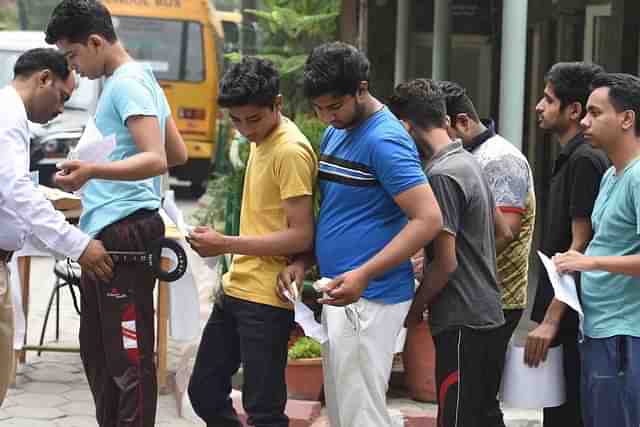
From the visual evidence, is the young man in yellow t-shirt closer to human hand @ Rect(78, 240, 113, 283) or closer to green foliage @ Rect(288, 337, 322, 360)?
human hand @ Rect(78, 240, 113, 283)

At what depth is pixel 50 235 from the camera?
440 cm

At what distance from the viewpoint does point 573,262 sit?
13.3 ft

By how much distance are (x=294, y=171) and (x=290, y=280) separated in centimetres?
40

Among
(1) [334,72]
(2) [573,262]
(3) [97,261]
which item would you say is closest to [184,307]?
(3) [97,261]

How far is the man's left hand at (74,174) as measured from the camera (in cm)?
429

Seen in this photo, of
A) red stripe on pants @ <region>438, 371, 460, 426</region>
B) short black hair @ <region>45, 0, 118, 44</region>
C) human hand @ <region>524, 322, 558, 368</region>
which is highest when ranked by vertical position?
short black hair @ <region>45, 0, 118, 44</region>

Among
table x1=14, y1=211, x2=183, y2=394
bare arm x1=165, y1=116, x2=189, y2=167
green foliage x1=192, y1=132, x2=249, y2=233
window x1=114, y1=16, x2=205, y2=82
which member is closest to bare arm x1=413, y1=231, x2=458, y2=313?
bare arm x1=165, y1=116, x2=189, y2=167

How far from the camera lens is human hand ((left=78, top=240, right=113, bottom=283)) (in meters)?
4.44

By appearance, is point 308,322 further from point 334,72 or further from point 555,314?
point 555,314

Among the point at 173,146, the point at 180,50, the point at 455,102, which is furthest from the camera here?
the point at 180,50

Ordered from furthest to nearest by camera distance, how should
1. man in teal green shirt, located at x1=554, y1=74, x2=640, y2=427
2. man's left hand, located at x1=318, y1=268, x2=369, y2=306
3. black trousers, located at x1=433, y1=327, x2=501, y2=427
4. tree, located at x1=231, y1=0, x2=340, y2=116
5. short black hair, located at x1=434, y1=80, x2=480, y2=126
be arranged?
tree, located at x1=231, y1=0, x2=340, y2=116, short black hair, located at x1=434, y1=80, x2=480, y2=126, black trousers, located at x1=433, y1=327, x2=501, y2=427, man in teal green shirt, located at x1=554, y1=74, x2=640, y2=427, man's left hand, located at x1=318, y1=268, x2=369, y2=306

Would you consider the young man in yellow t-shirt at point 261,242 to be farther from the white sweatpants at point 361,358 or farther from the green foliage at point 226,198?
the green foliage at point 226,198

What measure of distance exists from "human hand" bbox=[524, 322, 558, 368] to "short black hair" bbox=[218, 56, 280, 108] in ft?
4.35

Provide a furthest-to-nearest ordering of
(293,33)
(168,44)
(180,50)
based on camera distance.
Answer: (168,44) < (180,50) < (293,33)
